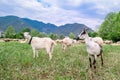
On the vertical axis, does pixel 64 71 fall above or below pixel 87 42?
below

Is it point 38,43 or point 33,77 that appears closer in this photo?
point 33,77

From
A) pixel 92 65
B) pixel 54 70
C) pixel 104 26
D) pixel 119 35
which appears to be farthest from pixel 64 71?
pixel 104 26

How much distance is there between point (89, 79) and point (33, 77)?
1.88 m

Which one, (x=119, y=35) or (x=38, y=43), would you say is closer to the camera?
(x=38, y=43)

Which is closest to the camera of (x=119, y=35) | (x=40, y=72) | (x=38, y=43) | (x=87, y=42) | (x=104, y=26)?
(x=40, y=72)

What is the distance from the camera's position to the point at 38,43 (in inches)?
562

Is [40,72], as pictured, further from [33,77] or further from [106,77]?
[106,77]

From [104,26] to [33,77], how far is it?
8071cm

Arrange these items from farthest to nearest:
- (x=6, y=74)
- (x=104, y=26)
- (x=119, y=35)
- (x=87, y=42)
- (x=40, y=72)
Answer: (x=104, y=26) → (x=119, y=35) → (x=87, y=42) → (x=40, y=72) → (x=6, y=74)

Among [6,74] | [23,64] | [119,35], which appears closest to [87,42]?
[23,64]

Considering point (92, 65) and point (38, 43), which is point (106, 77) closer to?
point (92, 65)

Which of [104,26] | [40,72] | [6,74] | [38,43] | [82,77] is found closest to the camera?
[6,74]

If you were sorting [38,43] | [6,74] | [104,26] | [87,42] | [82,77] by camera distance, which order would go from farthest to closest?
1. [104,26]
2. [38,43]
3. [87,42]
4. [82,77]
5. [6,74]

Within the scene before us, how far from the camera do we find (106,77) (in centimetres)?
918
